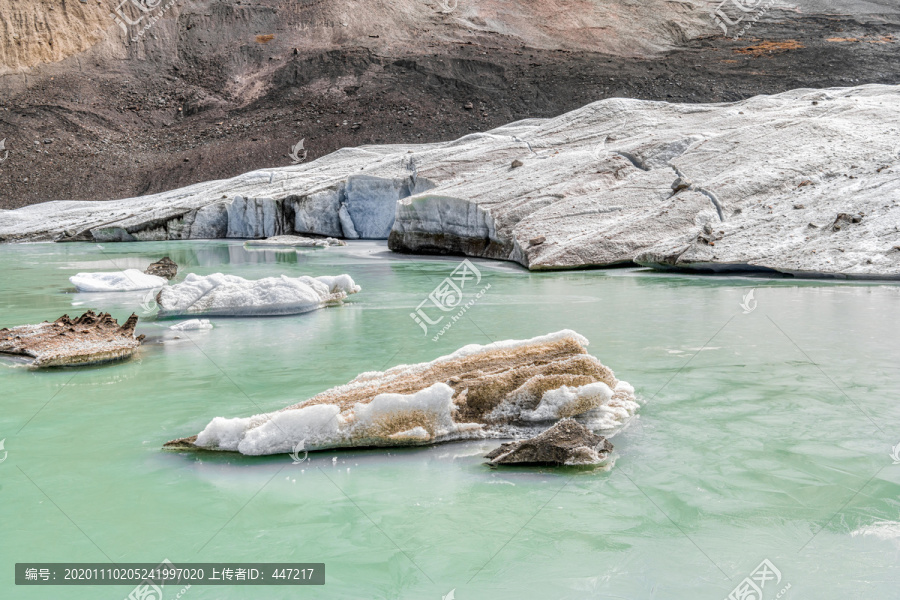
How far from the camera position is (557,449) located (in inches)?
142

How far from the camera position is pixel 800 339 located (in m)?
6.19

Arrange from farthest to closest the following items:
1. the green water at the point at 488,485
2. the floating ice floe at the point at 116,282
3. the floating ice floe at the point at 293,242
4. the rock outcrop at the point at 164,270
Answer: the floating ice floe at the point at 293,242
the rock outcrop at the point at 164,270
the floating ice floe at the point at 116,282
the green water at the point at 488,485

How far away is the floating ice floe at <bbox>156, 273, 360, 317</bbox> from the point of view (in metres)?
8.09

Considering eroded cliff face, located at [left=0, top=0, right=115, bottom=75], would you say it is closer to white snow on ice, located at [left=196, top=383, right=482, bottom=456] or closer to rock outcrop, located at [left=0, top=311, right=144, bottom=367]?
rock outcrop, located at [left=0, top=311, right=144, bottom=367]

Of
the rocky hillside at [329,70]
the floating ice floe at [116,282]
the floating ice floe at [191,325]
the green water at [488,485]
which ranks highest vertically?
the rocky hillside at [329,70]

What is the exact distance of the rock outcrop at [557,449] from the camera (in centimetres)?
361

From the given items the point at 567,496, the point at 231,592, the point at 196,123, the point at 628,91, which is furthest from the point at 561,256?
the point at 196,123

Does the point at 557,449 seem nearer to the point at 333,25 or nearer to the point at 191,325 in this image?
the point at 191,325

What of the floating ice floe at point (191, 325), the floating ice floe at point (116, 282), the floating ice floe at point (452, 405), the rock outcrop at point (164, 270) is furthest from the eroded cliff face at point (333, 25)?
the floating ice floe at point (452, 405)

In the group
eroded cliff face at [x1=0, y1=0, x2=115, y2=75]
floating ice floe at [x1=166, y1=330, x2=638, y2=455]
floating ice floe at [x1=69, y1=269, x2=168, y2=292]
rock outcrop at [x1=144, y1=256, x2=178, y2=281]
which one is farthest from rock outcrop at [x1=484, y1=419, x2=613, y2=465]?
eroded cliff face at [x1=0, y1=0, x2=115, y2=75]

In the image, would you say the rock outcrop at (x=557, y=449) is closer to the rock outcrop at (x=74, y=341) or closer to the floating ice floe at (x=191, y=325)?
the rock outcrop at (x=74, y=341)

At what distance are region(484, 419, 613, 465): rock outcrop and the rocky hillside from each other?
99.8ft

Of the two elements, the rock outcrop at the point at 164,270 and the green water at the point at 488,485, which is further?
the rock outcrop at the point at 164,270

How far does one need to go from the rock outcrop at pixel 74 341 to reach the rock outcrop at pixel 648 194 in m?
6.57
